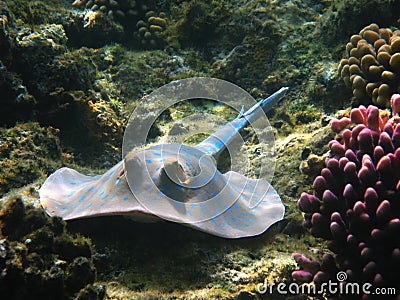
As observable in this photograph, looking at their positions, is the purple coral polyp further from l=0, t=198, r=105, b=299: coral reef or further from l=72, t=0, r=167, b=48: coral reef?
l=72, t=0, r=167, b=48: coral reef

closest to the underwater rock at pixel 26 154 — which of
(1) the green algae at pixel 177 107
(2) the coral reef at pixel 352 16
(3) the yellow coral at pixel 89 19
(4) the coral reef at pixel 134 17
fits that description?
(1) the green algae at pixel 177 107

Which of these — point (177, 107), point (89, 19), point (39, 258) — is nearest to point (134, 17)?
point (89, 19)

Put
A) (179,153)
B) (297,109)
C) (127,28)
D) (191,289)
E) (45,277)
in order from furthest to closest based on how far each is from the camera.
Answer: (127,28) < (297,109) < (179,153) < (191,289) < (45,277)

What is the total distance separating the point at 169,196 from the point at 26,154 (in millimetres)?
2302

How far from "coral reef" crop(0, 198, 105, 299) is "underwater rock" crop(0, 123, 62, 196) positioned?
1.58 meters

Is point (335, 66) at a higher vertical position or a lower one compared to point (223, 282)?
higher

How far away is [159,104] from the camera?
20.4 feet

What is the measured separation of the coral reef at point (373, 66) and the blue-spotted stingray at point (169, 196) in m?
2.17

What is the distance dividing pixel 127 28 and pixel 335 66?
16.6ft

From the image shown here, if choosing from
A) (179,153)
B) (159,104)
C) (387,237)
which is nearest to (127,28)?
(159,104)

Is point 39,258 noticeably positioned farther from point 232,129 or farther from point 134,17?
point 134,17

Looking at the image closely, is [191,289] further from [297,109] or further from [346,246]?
[297,109]

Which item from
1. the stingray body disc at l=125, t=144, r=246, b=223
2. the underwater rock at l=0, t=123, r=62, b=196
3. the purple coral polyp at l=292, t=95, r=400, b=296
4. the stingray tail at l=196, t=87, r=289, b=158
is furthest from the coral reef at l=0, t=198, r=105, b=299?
Answer: the stingray tail at l=196, t=87, r=289, b=158

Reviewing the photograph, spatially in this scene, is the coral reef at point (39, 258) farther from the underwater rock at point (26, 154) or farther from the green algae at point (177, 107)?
the underwater rock at point (26, 154)
